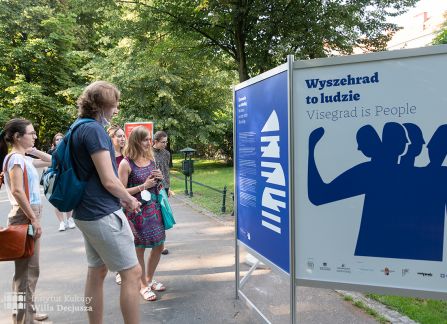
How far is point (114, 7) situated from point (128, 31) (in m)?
0.61

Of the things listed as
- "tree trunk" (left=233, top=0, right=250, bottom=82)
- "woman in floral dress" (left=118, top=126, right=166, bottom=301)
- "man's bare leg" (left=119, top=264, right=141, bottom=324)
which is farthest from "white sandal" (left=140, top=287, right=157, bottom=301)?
"tree trunk" (left=233, top=0, right=250, bottom=82)

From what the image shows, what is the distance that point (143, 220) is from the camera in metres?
4.12

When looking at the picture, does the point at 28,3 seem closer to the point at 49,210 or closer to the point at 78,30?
the point at 78,30

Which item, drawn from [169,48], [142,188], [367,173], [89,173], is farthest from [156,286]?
[169,48]

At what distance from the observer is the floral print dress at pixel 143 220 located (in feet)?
13.4

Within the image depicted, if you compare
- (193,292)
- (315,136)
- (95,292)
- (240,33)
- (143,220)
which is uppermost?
(240,33)

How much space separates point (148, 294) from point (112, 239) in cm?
166

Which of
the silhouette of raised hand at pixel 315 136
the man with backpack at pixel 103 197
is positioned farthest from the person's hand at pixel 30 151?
the silhouette of raised hand at pixel 315 136

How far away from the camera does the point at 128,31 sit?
9.38m

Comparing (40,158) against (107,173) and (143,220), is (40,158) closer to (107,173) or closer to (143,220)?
(143,220)

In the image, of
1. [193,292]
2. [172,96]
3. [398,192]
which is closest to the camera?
[398,192]

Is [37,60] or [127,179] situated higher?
[37,60]

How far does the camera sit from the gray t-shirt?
2691 mm

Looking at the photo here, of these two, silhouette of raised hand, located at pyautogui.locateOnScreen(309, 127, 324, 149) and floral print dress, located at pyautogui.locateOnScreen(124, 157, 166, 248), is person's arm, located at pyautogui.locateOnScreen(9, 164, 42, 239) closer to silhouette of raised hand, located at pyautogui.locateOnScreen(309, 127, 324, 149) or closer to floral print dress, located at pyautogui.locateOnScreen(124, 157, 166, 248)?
floral print dress, located at pyautogui.locateOnScreen(124, 157, 166, 248)
